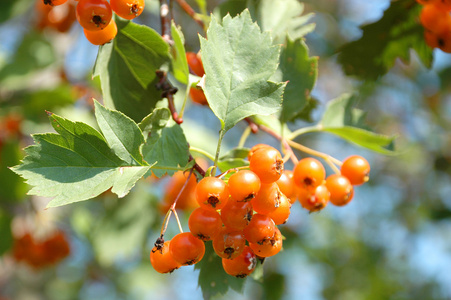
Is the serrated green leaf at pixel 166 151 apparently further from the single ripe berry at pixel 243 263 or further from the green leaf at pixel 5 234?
the green leaf at pixel 5 234

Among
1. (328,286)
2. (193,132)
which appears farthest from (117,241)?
(328,286)

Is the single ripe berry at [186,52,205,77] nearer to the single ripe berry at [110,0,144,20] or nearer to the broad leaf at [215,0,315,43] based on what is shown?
the broad leaf at [215,0,315,43]

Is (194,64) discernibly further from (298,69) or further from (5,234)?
(5,234)

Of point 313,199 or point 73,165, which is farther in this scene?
point 313,199

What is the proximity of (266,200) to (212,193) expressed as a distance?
0.62ft

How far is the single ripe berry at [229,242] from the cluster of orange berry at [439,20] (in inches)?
56.9

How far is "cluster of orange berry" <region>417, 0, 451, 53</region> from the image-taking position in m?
1.96

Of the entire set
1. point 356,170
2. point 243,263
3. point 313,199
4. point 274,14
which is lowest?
point 356,170

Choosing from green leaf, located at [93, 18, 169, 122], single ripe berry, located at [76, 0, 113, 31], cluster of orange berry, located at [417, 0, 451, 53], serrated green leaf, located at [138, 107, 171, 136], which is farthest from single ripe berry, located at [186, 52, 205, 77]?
cluster of orange berry, located at [417, 0, 451, 53]

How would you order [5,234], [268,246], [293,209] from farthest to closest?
[293,209]
[5,234]
[268,246]

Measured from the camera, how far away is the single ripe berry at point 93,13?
57.0 inches

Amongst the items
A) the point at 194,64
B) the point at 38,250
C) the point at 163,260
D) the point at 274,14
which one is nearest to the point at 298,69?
the point at 274,14

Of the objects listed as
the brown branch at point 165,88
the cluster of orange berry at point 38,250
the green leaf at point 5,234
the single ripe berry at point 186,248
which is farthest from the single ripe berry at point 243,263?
the cluster of orange berry at point 38,250

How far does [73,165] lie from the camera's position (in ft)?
4.66
